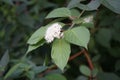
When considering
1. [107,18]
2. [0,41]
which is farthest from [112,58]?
[0,41]

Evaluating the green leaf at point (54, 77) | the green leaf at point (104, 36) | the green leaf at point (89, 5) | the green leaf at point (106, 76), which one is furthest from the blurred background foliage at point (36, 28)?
the green leaf at point (89, 5)

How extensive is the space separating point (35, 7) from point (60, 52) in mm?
1148

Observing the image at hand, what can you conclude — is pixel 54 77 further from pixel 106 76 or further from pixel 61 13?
pixel 106 76

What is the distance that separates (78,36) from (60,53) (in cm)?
8

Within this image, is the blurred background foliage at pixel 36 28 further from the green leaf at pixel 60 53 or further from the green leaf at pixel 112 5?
the green leaf at pixel 60 53

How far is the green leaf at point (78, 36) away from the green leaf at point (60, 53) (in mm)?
22

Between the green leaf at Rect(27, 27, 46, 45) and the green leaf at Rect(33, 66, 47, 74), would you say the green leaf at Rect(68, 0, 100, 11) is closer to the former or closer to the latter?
the green leaf at Rect(27, 27, 46, 45)

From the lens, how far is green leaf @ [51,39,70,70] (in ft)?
3.40

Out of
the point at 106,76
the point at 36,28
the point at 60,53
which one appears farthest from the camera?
the point at 36,28

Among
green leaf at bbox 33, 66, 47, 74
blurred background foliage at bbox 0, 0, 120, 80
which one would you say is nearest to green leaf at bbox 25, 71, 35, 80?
green leaf at bbox 33, 66, 47, 74

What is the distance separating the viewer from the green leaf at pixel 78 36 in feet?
3.42

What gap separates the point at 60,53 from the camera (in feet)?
3.45

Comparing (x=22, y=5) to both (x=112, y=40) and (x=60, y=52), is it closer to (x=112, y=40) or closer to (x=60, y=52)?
(x=112, y=40)

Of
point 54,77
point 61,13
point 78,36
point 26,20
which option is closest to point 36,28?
point 26,20
